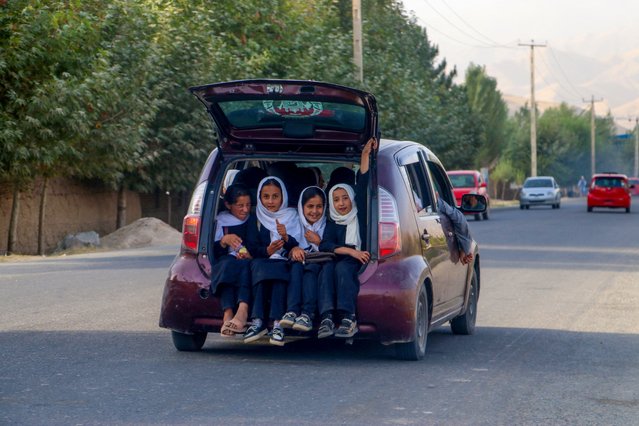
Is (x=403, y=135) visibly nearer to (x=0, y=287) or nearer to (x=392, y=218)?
(x=0, y=287)

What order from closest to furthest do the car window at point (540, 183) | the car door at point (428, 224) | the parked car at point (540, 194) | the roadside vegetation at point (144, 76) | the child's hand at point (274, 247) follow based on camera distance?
the child's hand at point (274, 247)
the car door at point (428, 224)
the roadside vegetation at point (144, 76)
the parked car at point (540, 194)
the car window at point (540, 183)

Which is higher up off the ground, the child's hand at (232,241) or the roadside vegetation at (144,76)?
the roadside vegetation at (144,76)

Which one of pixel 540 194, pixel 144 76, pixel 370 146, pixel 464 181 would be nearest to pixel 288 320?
pixel 370 146

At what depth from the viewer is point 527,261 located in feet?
72.4

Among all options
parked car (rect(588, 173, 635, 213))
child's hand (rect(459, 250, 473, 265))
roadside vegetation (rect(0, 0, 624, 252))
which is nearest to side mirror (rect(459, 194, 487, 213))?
child's hand (rect(459, 250, 473, 265))

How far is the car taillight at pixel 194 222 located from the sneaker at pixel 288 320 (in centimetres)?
90

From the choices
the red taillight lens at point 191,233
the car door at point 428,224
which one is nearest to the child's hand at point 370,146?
the car door at point 428,224

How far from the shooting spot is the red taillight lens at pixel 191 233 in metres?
9.26

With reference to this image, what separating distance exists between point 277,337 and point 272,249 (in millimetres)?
714

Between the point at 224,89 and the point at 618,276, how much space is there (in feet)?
37.8

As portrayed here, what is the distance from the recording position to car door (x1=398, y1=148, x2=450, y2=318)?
9.58 m

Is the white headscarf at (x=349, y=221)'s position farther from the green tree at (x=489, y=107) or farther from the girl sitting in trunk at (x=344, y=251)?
the green tree at (x=489, y=107)

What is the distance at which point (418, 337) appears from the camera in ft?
30.2

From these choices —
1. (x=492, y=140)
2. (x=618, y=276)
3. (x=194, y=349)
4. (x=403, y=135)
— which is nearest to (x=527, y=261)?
(x=618, y=276)
